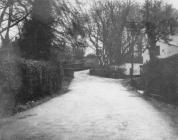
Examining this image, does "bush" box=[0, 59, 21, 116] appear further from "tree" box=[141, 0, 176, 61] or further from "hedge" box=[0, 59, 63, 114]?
"tree" box=[141, 0, 176, 61]

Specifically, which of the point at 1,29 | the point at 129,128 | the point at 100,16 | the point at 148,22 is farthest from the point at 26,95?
the point at 100,16

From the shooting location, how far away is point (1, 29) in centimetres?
2488

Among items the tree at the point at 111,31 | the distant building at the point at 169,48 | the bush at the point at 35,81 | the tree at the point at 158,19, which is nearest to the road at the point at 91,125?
the bush at the point at 35,81

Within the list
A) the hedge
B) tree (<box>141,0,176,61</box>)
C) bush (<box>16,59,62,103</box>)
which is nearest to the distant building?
tree (<box>141,0,176,61</box>)

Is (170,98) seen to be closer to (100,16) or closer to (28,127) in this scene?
(28,127)

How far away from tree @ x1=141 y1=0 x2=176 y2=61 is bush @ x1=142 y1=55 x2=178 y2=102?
2015cm

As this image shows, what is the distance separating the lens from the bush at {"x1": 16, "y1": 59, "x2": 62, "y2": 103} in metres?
14.0

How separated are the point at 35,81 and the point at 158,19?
984 inches

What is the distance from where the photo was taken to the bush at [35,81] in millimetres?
14030

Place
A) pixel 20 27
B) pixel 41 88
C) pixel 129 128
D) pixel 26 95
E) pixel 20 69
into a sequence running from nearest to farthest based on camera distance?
pixel 129 128
pixel 20 69
pixel 26 95
pixel 41 88
pixel 20 27

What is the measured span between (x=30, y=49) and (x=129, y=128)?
67.3ft

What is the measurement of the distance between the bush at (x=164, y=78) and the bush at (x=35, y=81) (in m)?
5.79

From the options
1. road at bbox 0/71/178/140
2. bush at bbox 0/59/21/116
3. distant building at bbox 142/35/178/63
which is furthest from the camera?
distant building at bbox 142/35/178/63

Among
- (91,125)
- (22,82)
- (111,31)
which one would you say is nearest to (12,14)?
(22,82)
